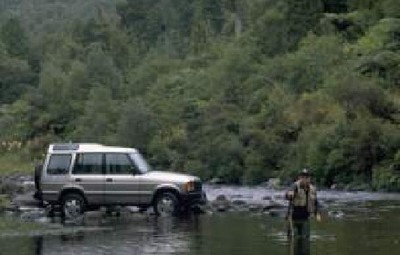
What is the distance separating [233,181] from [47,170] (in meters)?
23.9

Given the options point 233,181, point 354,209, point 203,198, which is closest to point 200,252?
point 203,198

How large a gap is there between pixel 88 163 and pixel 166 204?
256cm

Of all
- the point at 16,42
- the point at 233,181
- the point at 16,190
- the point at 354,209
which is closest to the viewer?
the point at 354,209

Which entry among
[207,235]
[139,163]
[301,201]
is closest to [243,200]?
[139,163]

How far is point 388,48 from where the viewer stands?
197 ft

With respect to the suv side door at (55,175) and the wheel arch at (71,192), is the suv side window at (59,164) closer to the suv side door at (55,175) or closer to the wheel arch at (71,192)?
the suv side door at (55,175)

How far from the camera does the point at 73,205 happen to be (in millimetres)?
29094

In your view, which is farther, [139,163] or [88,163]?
[88,163]

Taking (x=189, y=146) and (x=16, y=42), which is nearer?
(x=189, y=146)

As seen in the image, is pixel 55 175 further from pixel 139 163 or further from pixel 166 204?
pixel 166 204

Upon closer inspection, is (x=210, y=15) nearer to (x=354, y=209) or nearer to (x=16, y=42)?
(x=16, y=42)

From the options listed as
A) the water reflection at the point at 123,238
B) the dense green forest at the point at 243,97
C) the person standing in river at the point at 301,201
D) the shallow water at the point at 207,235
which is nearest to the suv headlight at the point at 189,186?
the shallow water at the point at 207,235

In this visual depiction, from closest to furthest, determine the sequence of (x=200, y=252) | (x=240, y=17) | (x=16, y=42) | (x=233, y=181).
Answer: (x=200, y=252) < (x=233, y=181) < (x=240, y=17) < (x=16, y=42)

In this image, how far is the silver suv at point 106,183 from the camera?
28.7 metres
